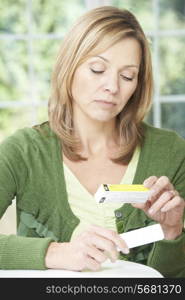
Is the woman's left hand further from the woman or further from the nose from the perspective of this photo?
the nose

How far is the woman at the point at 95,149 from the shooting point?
1419 mm

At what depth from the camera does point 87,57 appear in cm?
145

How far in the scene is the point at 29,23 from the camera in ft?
13.2

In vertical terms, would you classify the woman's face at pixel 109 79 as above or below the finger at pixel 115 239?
above

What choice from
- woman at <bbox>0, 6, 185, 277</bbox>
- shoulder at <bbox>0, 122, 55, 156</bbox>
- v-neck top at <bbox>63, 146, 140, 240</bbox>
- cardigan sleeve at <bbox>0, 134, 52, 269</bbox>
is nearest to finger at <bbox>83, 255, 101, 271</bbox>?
cardigan sleeve at <bbox>0, 134, 52, 269</bbox>

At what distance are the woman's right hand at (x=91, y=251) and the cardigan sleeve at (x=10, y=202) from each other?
47mm

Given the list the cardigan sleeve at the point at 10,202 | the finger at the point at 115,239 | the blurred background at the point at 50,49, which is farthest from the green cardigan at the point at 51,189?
the blurred background at the point at 50,49

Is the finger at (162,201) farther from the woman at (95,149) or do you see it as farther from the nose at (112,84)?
the nose at (112,84)

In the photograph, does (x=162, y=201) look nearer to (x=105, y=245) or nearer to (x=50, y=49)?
(x=105, y=245)

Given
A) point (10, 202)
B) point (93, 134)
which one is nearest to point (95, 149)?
point (93, 134)

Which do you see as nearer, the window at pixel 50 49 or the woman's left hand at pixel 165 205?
the woman's left hand at pixel 165 205

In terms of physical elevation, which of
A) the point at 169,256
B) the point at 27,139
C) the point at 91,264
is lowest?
the point at 169,256

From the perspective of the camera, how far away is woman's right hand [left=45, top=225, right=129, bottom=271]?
42.8 inches

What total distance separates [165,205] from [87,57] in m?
0.44
